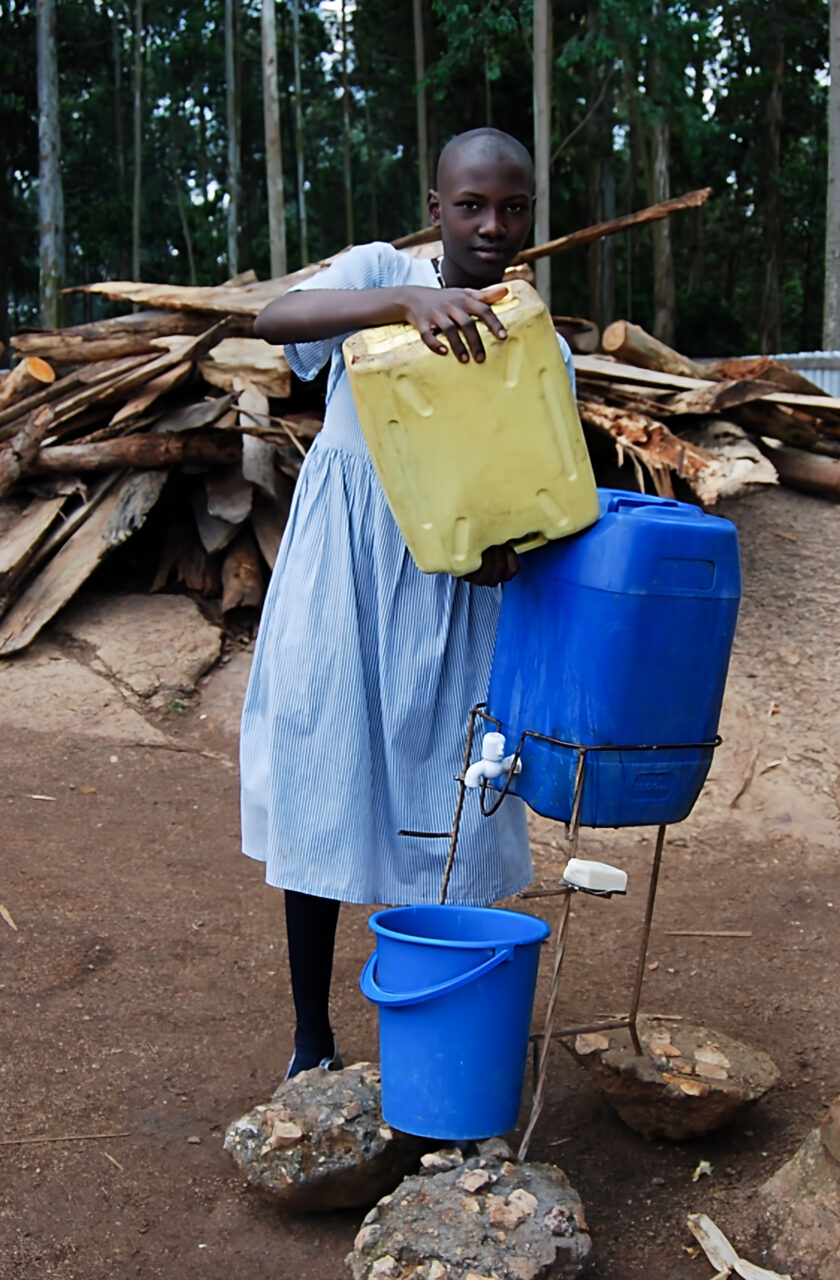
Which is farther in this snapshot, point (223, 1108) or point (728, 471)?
point (728, 471)

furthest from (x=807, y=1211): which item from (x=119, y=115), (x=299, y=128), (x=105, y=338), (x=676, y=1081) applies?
(x=119, y=115)

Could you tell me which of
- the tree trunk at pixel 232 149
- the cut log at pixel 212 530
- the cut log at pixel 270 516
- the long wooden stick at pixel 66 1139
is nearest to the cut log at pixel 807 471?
the cut log at pixel 270 516

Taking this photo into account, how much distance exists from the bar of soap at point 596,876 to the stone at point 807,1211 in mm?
615

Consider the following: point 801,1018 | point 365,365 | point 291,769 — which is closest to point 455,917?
point 291,769

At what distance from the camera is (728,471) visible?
17.3 ft

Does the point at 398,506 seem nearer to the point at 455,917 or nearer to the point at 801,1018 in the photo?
the point at 455,917

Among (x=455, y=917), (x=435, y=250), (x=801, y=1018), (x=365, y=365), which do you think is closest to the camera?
(x=365, y=365)

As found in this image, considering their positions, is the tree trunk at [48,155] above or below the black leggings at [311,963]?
above

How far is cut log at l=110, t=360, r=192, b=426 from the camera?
20.2 feet

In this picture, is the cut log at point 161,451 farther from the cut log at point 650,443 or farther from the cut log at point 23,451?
the cut log at point 650,443

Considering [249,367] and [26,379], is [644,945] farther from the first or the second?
[26,379]

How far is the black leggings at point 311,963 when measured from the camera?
8.25ft

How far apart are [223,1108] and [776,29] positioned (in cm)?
2480

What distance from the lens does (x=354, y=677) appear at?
2.39 meters
